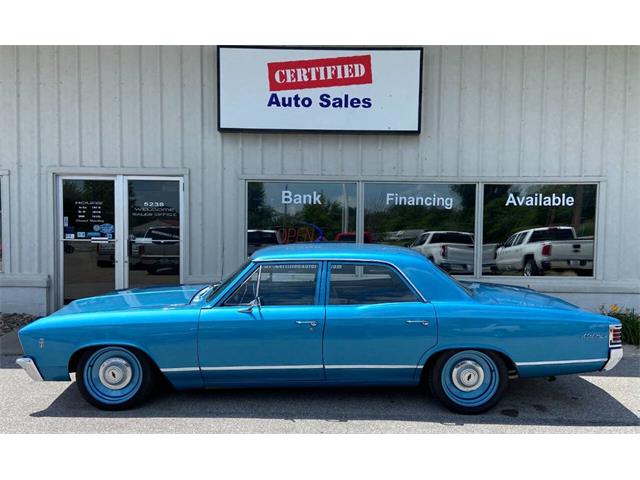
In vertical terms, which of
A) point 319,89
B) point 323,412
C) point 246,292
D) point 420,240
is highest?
point 319,89

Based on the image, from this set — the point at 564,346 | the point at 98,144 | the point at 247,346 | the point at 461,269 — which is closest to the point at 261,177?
the point at 98,144

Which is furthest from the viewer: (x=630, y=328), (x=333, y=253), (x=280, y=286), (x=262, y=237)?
(x=262, y=237)

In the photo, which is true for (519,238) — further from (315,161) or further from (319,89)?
(319,89)

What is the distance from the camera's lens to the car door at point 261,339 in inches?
167

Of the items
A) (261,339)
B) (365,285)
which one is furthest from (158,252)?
(365,285)

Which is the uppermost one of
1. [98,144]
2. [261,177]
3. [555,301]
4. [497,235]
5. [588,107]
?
[588,107]

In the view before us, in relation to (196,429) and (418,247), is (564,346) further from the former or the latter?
(418,247)

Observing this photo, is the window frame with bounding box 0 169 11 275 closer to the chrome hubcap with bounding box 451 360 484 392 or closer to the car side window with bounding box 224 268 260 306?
the car side window with bounding box 224 268 260 306

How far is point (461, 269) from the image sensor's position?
802 cm

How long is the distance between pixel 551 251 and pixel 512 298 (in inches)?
145

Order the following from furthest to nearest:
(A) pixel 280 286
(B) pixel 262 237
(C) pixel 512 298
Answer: (B) pixel 262 237 < (C) pixel 512 298 < (A) pixel 280 286

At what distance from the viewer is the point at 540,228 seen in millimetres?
7891

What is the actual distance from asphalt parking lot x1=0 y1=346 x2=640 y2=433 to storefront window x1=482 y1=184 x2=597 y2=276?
2945 mm

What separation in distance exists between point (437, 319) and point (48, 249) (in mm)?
6385
